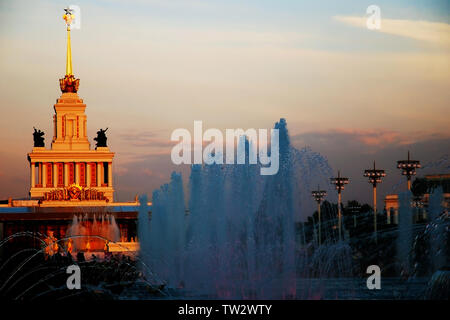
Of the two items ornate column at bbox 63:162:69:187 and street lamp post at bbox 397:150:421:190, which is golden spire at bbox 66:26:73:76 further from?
street lamp post at bbox 397:150:421:190

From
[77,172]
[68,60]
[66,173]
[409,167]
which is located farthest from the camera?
[68,60]

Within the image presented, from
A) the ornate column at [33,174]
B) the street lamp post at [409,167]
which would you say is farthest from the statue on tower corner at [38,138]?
the street lamp post at [409,167]

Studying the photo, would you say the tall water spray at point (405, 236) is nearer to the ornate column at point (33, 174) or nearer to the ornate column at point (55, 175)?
the ornate column at point (55, 175)

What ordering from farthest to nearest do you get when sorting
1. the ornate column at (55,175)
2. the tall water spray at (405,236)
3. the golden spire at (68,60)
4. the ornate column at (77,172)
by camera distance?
the golden spire at (68,60)
the ornate column at (77,172)
the ornate column at (55,175)
the tall water spray at (405,236)

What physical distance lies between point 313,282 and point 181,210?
1974 centimetres

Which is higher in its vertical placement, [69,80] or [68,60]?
[68,60]

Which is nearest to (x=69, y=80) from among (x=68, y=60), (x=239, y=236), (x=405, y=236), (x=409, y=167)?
(x=68, y=60)

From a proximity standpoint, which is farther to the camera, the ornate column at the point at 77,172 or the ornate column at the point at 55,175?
the ornate column at the point at 77,172

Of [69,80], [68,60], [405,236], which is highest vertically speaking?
[68,60]

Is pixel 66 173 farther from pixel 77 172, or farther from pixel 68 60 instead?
pixel 68 60

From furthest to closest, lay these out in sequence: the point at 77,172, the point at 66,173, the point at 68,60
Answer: the point at 68,60 → the point at 77,172 → the point at 66,173

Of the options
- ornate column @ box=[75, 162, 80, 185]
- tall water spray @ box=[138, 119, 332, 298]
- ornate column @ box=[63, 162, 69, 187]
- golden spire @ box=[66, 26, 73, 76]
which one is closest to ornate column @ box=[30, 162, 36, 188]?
ornate column @ box=[63, 162, 69, 187]

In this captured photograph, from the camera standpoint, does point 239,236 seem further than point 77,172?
No
